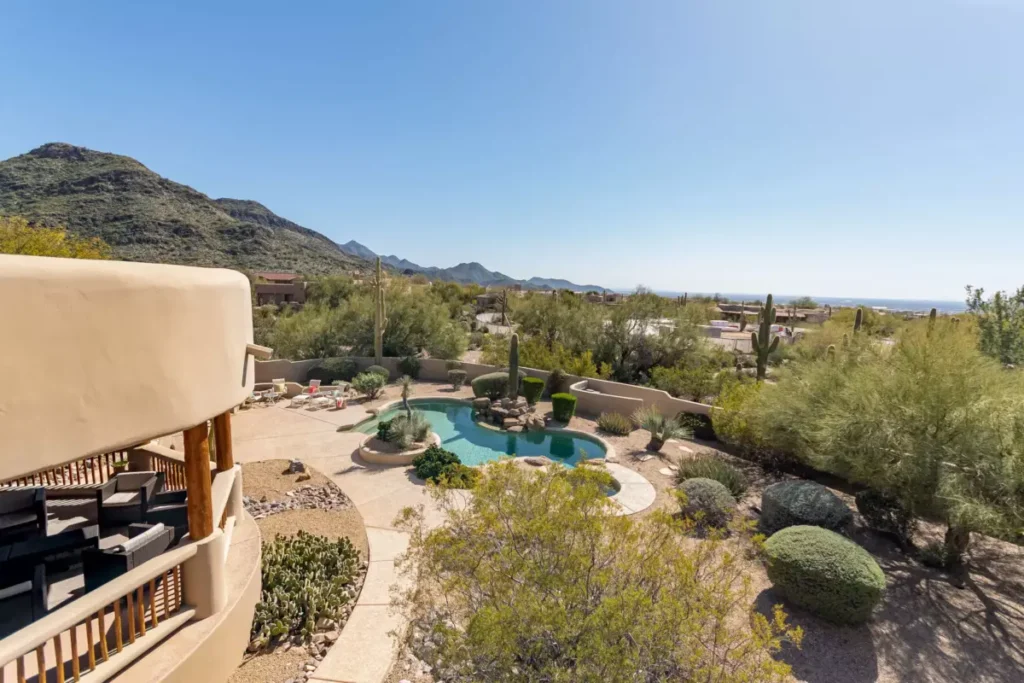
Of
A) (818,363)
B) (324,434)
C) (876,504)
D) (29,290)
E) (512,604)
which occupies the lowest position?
(324,434)

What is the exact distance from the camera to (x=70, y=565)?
15.7 ft

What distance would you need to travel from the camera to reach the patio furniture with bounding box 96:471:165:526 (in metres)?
5.87

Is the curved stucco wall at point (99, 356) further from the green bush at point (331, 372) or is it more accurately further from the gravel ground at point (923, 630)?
the green bush at point (331, 372)

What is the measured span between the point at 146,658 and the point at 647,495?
8.33 meters

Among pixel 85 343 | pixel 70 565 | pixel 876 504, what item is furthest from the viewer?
pixel 876 504

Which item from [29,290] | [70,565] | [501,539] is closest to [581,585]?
[501,539]

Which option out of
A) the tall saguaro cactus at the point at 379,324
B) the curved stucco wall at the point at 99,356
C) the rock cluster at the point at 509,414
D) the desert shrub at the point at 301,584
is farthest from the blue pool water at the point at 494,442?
the curved stucco wall at the point at 99,356

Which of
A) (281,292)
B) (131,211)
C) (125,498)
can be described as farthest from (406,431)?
(131,211)

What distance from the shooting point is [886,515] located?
7984 mm

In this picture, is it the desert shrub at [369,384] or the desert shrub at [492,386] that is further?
the desert shrub at [492,386]

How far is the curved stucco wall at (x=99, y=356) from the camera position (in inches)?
105

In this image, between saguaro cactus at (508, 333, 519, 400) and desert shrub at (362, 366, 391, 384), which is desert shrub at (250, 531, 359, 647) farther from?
desert shrub at (362, 366, 391, 384)

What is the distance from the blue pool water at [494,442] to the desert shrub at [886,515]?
596 centimetres

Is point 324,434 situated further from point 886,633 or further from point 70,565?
point 886,633
